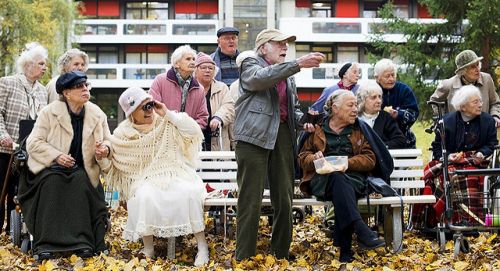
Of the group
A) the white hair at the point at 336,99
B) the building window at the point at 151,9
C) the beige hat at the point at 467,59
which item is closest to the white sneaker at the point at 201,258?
the white hair at the point at 336,99

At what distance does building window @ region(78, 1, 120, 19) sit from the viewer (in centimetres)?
5224

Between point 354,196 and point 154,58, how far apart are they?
1861 inches

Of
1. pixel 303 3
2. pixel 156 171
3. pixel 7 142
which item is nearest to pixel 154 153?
pixel 156 171

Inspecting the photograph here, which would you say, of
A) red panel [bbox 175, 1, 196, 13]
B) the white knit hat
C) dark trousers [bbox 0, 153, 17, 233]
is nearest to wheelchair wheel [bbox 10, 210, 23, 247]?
dark trousers [bbox 0, 153, 17, 233]

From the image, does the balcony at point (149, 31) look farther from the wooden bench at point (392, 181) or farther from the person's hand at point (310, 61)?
the person's hand at point (310, 61)

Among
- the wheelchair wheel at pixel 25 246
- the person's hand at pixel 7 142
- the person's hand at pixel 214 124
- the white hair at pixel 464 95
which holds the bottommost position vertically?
the wheelchair wheel at pixel 25 246

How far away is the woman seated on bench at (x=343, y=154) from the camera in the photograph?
275 inches

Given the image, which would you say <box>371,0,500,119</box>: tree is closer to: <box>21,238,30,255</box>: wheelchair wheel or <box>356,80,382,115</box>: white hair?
<box>356,80,382,115</box>: white hair

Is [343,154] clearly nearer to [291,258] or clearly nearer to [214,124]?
[291,258]

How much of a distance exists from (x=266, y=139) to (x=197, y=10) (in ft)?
156

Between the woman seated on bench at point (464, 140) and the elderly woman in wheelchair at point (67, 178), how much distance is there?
3.59m

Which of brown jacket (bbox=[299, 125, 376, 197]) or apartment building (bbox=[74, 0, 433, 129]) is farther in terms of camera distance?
apartment building (bbox=[74, 0, 433, 129])

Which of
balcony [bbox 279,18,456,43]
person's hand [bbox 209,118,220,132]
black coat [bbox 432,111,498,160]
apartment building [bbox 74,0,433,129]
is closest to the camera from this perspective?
black coat [bbox 432,111,498,160]

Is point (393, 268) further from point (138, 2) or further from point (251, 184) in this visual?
point (138, 2)
